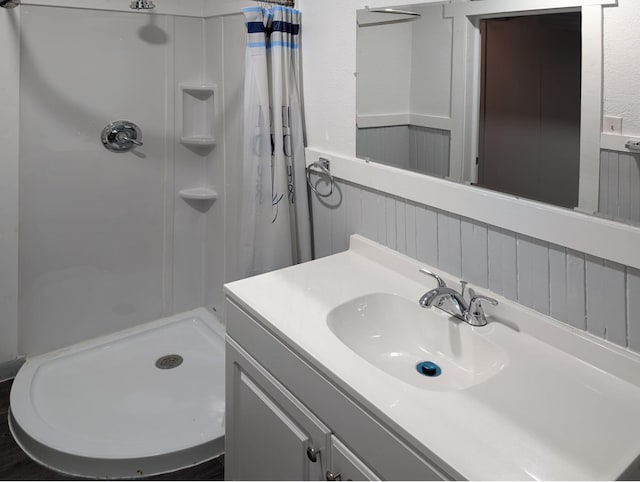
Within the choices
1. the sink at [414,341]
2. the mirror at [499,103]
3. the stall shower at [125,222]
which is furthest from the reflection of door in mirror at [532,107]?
the stall shower at [125,222]

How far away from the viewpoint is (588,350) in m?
1.14

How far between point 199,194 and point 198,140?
257 mm

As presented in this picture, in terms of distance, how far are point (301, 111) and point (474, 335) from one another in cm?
102

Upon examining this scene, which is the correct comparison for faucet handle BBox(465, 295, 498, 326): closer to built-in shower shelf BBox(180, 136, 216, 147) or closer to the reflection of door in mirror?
the reflection of door in mirror

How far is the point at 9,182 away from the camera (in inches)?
84.6

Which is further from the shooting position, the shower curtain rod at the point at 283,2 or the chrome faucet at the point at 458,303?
the shower curtain rod at the point at 283,2

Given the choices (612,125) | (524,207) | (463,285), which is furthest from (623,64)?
(463,285)

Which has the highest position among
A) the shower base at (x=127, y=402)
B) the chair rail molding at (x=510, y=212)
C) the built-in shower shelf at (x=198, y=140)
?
the built-in shower shelf at (x=198, y=140)

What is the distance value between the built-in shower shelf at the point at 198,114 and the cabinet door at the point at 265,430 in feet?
4.15

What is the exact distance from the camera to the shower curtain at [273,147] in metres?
1.77

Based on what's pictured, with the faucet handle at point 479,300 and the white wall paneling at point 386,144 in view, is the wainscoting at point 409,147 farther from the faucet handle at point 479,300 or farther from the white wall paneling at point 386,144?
the faucet handle at point 479,300

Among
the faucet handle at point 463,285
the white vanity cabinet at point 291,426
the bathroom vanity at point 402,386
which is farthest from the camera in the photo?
the faucet handle at point 463,285

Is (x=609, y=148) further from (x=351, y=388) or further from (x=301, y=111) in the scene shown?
(x=301, y=111)

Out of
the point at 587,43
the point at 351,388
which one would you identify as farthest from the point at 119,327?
the point at 587,43
